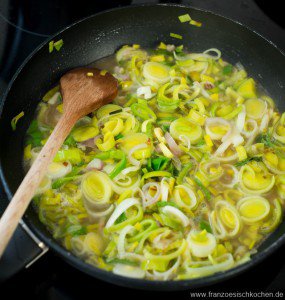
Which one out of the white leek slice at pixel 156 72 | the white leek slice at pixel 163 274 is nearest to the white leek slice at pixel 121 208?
the white leek slice at pixel 163 274

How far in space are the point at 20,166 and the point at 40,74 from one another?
50 cm

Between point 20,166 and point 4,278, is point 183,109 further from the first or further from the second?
point 4,278

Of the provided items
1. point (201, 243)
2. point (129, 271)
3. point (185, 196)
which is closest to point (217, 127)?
point (185, 196)

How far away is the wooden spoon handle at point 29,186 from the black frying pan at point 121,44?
23 centimetres

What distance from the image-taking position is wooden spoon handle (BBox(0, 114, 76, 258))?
1.46 metres

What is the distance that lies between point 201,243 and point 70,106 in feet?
2.86

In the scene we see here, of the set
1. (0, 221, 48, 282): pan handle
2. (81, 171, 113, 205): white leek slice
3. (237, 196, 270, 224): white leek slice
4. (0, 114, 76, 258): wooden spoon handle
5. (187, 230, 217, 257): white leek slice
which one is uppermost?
(0, 114, 76, 258): wooden spoon handle

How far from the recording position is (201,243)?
5.61 ft

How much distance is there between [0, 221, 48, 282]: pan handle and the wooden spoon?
0.08 meters

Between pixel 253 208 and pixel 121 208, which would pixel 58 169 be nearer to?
pixel 121 208

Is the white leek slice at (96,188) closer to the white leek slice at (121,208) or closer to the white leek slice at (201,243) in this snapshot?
the white leek slice at (121,208)

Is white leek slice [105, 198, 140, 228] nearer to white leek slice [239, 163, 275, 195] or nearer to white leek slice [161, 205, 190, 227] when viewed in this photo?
white leek slice [161, 205, 190, 227]

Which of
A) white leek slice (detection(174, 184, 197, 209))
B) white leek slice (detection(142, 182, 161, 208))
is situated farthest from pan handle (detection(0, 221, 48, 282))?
white leek slice (detection(174, 184, 197, 209))

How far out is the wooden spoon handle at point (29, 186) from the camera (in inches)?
57.6
